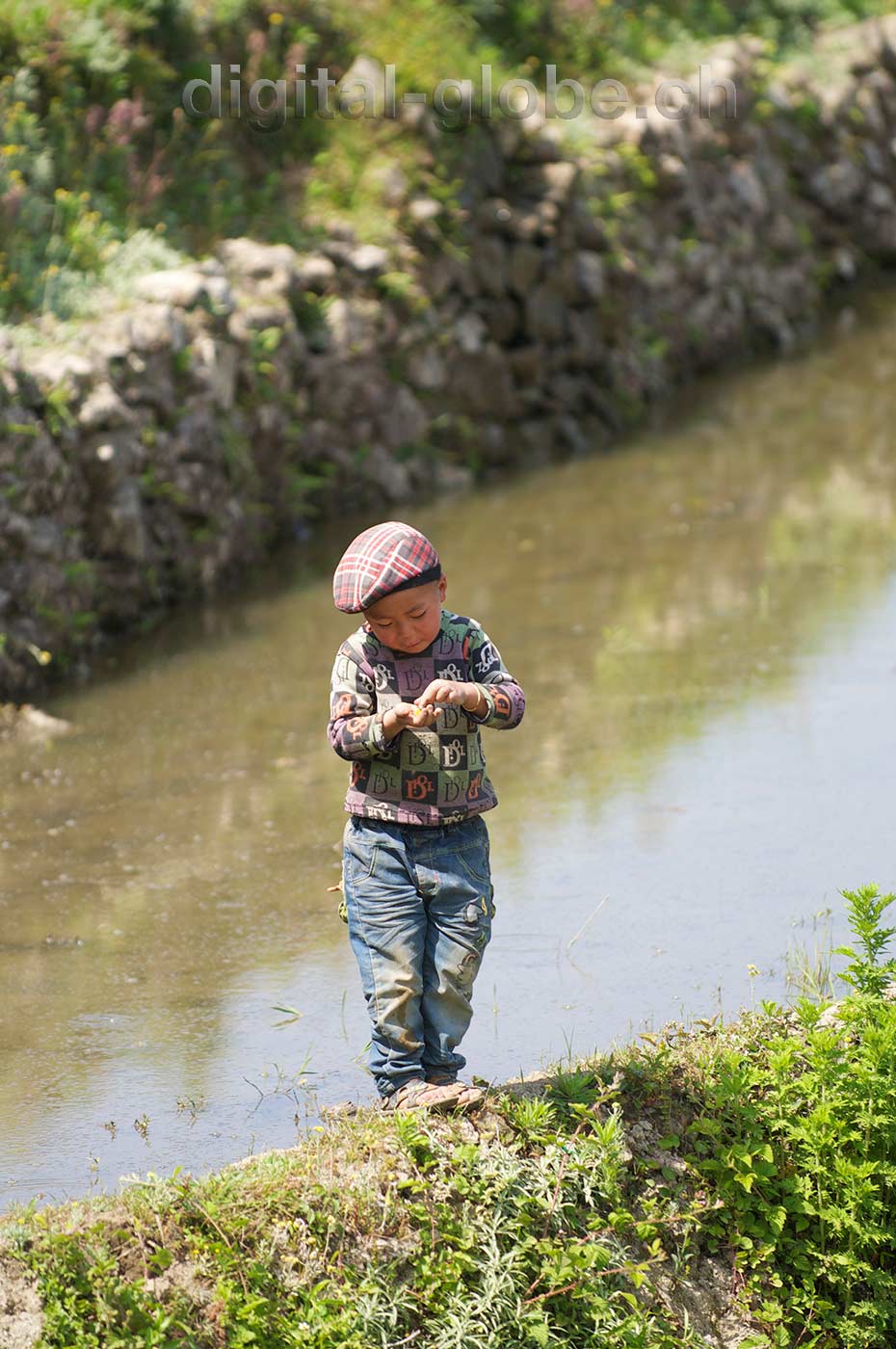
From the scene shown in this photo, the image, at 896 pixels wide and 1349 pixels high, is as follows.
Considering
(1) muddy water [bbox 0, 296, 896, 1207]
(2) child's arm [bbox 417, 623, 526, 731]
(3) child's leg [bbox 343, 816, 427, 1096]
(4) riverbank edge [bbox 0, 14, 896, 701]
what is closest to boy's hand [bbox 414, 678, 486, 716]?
(2) child's arm [bbox 417, 623, 526, 731]

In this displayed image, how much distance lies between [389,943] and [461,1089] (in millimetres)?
391

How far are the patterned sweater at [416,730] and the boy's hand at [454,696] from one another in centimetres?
4

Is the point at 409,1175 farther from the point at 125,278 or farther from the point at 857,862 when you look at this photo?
the point at 125,278

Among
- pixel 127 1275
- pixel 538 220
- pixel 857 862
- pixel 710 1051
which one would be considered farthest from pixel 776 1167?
pixel 538 220

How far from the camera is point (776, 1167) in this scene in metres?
4.15

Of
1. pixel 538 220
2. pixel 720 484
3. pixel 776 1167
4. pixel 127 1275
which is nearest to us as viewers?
pixel 127 1275

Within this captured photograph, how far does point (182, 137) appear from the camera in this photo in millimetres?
12266

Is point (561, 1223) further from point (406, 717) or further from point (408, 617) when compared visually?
point (408, 617)

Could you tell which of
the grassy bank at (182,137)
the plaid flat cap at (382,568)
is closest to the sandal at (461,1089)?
the plaid flat cap at (382,568)

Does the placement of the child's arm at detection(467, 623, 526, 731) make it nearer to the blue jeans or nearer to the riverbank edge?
the blue jeans

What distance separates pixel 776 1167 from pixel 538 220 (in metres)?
10.6

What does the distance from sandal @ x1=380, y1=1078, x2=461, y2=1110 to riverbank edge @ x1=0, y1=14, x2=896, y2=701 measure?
514 cm

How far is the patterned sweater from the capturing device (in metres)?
4.06

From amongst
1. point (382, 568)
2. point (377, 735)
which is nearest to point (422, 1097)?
point (377, 735)
